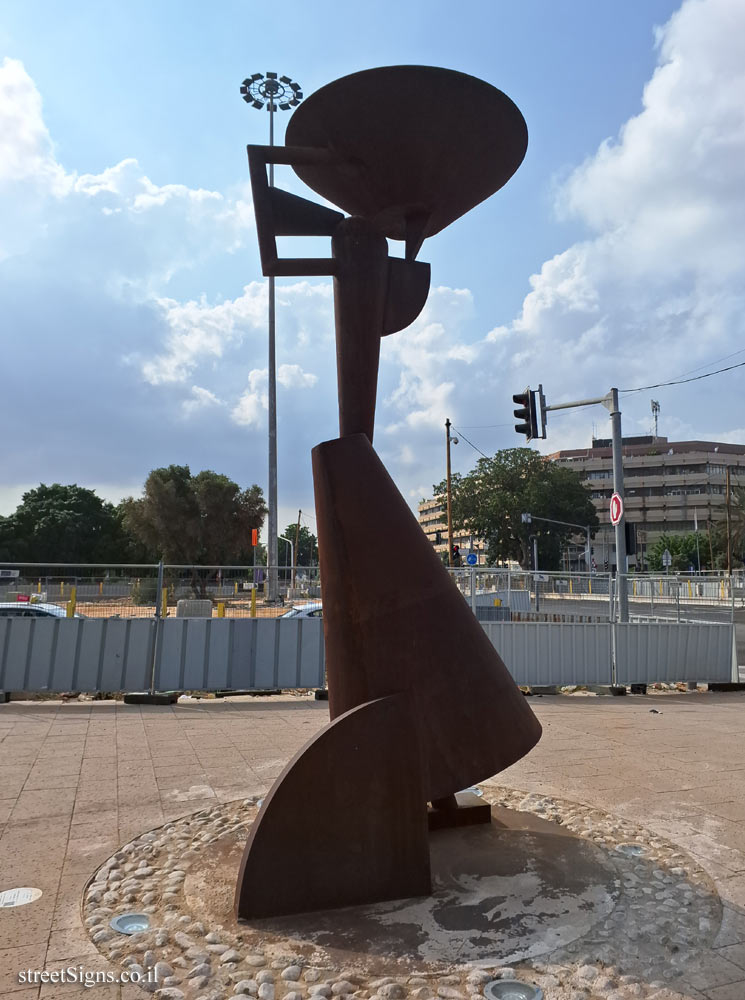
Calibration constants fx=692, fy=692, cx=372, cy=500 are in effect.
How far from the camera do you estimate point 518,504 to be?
56656 mm

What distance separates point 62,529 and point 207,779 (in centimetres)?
5158

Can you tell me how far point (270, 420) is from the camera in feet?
91.8

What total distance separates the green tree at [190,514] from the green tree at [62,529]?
1529cm

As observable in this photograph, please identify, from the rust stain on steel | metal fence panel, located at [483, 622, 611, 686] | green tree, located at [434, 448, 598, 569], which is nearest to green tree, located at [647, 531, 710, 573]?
green tree, located at [434, 448, 598, 569]

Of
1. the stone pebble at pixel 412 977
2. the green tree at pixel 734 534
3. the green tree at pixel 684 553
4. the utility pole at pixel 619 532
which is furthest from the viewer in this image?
the green tree at pixel 684 553

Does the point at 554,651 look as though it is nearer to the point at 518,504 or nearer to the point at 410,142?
the point at 410,142

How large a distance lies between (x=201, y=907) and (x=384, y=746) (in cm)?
114

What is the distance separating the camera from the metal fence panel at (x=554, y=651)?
10.3 m

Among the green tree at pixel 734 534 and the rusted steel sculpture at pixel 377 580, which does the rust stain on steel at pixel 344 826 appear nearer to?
the rusted steel sculpture at pixel 377 580

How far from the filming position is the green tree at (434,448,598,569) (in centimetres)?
5684

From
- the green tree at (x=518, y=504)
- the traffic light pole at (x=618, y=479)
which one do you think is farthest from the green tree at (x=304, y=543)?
the traffic light pole at (x=618, y=479)

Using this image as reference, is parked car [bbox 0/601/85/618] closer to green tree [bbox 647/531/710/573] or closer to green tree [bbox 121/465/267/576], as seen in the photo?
green tree [bbox 121/465/267/576]

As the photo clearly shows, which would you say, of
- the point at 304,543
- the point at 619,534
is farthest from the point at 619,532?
the point at 304,543

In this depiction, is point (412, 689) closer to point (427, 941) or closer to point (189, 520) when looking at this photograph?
point (427, 941)
